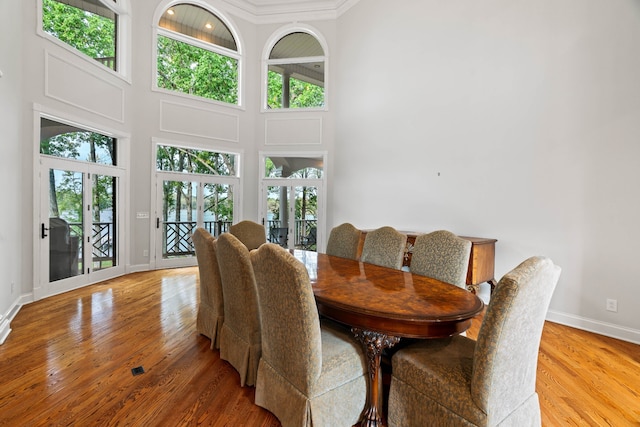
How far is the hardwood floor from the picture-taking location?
6.01ft

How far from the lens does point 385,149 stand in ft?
16.8

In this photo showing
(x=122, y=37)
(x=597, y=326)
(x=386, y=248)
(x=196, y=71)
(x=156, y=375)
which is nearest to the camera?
(x=156, y=375)

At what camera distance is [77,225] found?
4516mm

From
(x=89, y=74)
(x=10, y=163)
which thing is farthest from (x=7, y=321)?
(x=89, y=74)

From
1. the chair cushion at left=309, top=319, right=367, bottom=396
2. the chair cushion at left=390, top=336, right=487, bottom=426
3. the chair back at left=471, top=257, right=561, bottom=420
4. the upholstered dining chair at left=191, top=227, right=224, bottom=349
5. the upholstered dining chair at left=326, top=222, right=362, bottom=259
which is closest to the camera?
the chair back at left=471, top=257, right=561, bottom=420

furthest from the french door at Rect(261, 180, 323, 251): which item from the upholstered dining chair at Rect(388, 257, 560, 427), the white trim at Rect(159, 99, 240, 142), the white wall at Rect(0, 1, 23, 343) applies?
the upholstered dining chair at Rect(388, 257, 560, 427)

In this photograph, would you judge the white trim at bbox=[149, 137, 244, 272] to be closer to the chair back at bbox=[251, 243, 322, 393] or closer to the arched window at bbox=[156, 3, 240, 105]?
the arched window at bbox=[156, 3, 240, 105]

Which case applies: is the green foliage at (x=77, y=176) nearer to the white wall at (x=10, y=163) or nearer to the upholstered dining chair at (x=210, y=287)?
the white wall at (x=10, y=163)

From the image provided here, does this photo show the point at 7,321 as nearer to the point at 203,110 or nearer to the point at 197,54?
the point at 203,110

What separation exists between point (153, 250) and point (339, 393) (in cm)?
519

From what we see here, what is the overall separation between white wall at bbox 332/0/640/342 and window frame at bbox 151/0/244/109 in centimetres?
274

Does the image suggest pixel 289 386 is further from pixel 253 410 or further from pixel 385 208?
pixel 385 208

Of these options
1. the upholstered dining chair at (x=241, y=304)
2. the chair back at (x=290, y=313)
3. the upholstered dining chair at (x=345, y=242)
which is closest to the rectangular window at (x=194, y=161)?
the upholstered dining chair at (x=345, y=242)

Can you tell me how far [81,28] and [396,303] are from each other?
5.84m
